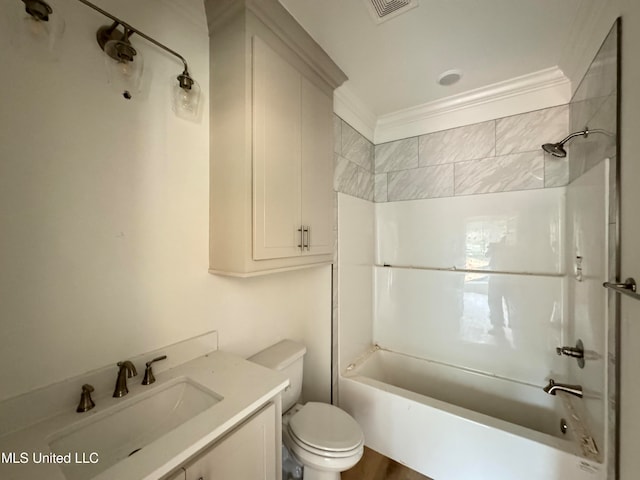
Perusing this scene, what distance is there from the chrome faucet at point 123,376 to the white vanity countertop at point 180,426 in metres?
0.02

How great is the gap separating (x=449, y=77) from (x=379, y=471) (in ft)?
8.87

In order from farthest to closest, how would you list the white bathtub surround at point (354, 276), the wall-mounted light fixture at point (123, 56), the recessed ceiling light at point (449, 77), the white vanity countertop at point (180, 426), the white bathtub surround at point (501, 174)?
the white bathtub surround at point (354, 276) < the white bathtub surround at point (501, 174) < the recessed ceiling light at point (449, 77) < the wall-mounted light fixture at point (123, 56) < the white vanity countertop at point (180, 426)

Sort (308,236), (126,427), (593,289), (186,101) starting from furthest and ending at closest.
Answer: (308,236), (593,289), (186,101), (126,427)

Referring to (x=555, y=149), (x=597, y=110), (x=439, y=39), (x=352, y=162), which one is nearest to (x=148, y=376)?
(x=352, y=162)

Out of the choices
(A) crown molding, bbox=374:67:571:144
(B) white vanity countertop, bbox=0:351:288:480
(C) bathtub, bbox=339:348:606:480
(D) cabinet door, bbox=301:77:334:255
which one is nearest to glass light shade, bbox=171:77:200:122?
(D) cabinet door, bbox=301:77:334:255

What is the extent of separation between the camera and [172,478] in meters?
0.63

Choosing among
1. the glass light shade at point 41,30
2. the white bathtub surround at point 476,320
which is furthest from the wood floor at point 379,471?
the glass light shade at point 41,30

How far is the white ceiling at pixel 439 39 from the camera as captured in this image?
118 centimetres

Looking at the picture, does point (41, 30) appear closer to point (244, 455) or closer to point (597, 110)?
point (244, 455)

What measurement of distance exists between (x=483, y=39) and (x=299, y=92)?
3.56 feet

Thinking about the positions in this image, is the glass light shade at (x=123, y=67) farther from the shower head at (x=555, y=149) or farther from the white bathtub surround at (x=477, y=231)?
the shower head at (x=555, y=149)

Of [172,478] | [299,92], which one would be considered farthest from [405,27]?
[172,478]

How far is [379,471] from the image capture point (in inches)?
62.1

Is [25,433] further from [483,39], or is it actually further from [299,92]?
[483,39]
